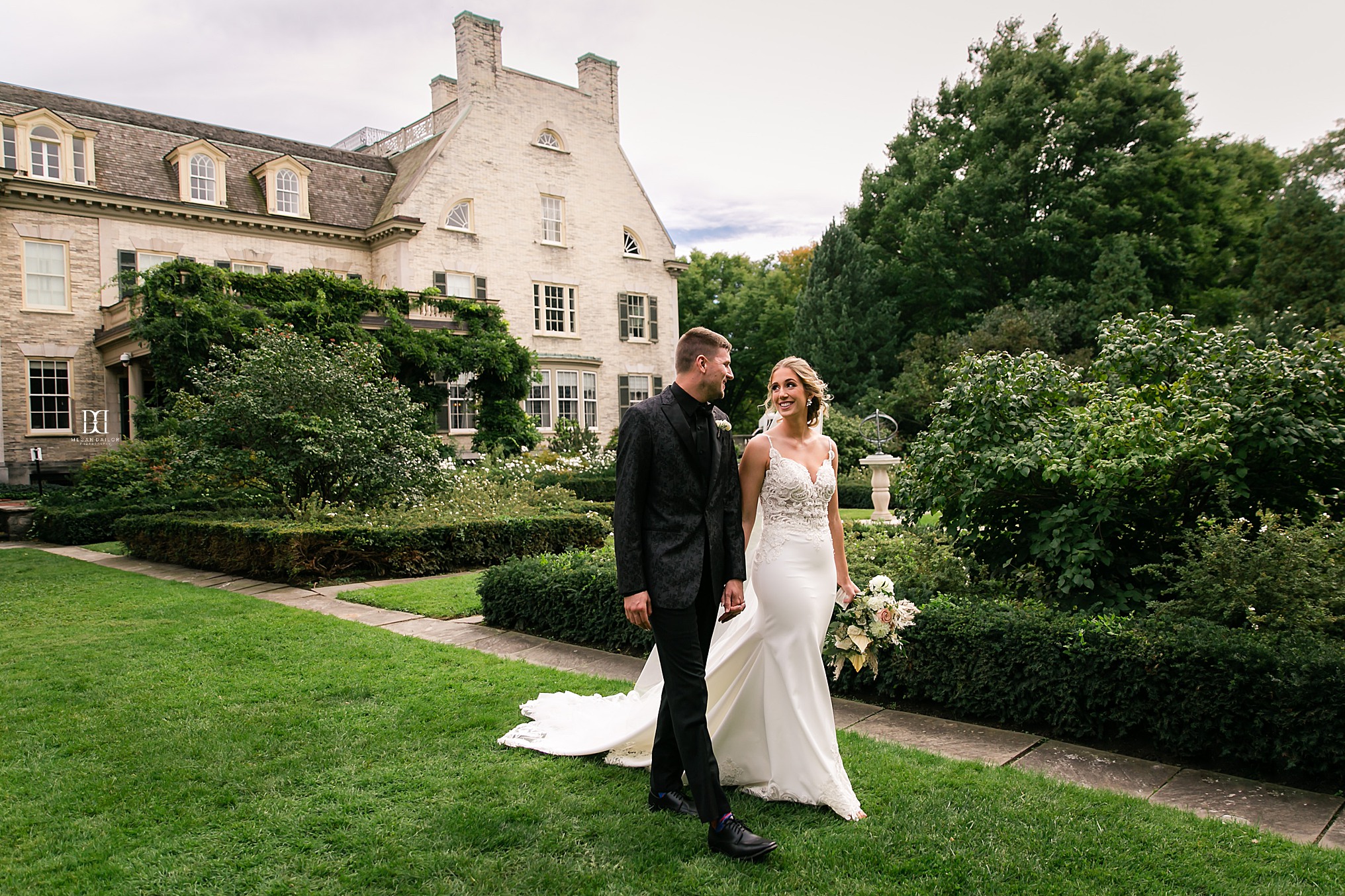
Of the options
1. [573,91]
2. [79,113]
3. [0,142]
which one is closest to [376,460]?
[0,142]

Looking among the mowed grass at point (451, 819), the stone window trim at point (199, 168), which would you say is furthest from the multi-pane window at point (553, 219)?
the mowed grass at point (451, 819)

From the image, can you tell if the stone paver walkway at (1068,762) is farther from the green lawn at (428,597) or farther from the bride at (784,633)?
the green lawn at (428,597)

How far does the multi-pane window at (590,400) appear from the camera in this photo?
32.5m

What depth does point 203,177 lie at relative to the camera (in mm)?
26594

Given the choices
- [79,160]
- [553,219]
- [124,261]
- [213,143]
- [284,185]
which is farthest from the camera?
[553,219]

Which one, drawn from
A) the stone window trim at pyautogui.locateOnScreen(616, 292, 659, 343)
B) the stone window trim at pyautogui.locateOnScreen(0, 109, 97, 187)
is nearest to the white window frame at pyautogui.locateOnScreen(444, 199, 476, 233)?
the stone window trim at pyautogui.locateOnScreen(616, 292, 659, 343)

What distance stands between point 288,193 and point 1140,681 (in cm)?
2959

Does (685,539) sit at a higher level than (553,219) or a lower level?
lower

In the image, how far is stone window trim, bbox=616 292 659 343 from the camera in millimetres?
33750

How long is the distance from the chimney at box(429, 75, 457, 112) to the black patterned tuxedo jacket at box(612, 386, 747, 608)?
3252 cm

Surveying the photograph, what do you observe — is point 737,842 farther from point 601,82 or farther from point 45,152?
point 601,82

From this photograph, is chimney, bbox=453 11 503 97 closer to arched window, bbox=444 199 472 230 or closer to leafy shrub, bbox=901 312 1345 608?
arched window, bbox=444 199 472 230

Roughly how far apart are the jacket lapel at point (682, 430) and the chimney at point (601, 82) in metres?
32.7

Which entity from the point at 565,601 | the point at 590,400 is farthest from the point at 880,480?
the point at 590,400
